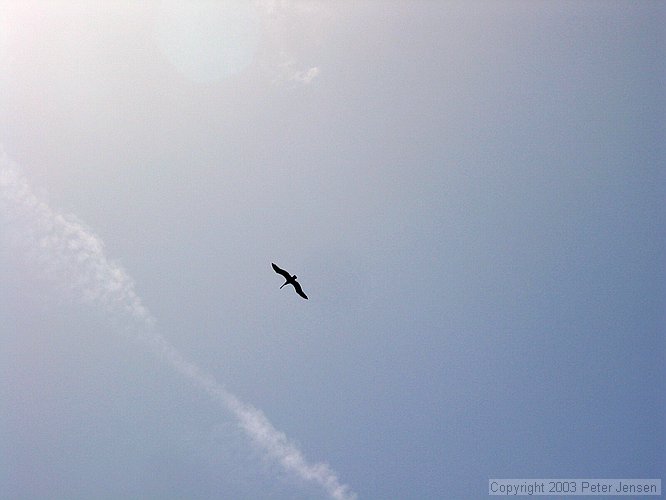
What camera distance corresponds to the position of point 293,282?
90.8 meters
